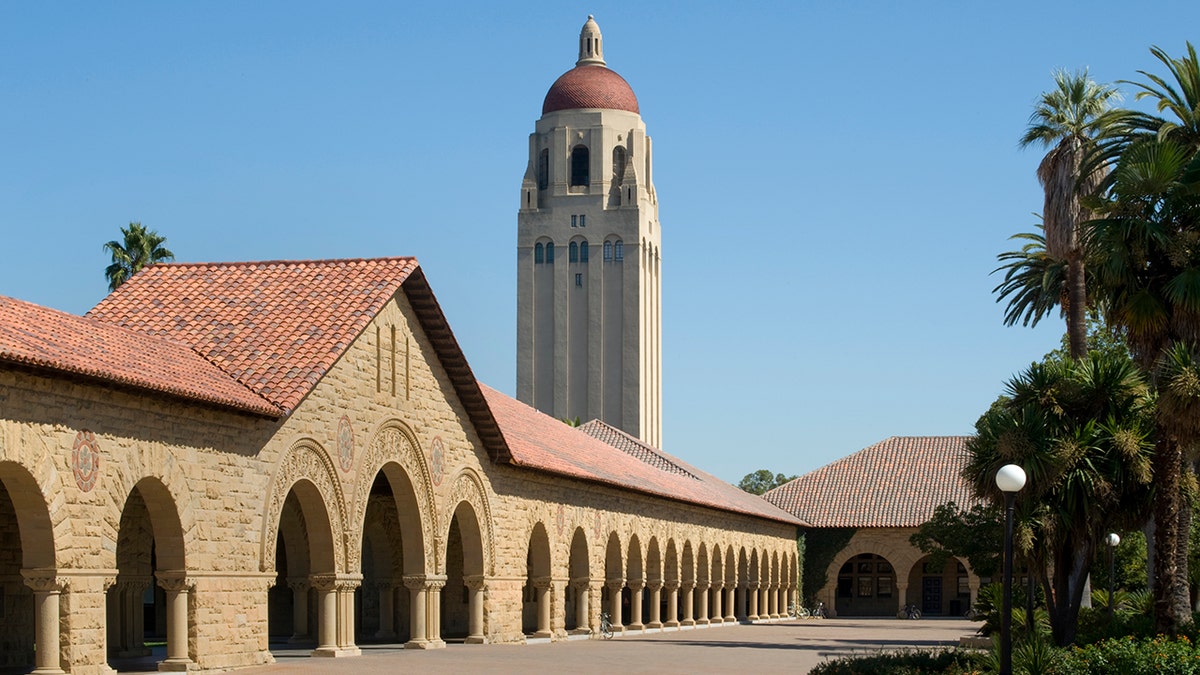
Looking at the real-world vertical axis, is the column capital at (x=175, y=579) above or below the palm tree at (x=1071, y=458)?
below

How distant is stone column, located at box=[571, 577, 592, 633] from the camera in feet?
133

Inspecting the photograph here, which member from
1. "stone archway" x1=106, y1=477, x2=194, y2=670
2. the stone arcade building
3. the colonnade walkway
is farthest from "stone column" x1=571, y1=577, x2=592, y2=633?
"stone archway" x1=106, y1=477, x2=194, y2=670

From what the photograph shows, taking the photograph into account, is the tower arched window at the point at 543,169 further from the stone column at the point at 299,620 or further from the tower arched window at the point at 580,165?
the stone column at the point at 299,620

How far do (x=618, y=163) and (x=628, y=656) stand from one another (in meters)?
81.7

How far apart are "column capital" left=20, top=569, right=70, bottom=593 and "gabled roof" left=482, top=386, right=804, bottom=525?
49.2ft

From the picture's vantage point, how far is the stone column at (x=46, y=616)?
19891 millimetres

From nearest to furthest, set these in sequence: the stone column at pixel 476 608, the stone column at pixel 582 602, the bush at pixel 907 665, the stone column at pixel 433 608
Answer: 1. the bush at pixel 907 665
2. the stone column at pixel 433 608
3. the stone column at pixel 476 608
4. the stone column at pixel 582 602

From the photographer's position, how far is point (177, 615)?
2312 cm

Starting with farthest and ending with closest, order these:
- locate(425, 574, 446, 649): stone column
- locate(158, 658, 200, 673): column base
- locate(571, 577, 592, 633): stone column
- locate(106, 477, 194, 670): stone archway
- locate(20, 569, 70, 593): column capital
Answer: locate(571, 577, 592, 633): stone column
locate(425, 574, 446, 649): stone column
locate(106, 477, 194, 670): stone archway
locate(158, 658, 200, 673): column base
locate(20, 569, 70, 593): column capital

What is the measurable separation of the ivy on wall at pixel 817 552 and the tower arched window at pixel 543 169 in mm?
44400

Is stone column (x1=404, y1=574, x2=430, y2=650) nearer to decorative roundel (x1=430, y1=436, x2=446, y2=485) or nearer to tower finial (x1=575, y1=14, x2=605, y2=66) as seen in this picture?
decorative roundel (x1=430, y1=436, x2=446, y2=485)

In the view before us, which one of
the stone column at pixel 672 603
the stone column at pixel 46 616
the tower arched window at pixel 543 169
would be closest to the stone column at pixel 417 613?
the stone column at pixel 46 616

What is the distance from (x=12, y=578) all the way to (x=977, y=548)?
3251 centimetres

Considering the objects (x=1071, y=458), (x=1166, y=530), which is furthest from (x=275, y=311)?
(x=1166, y=530)
